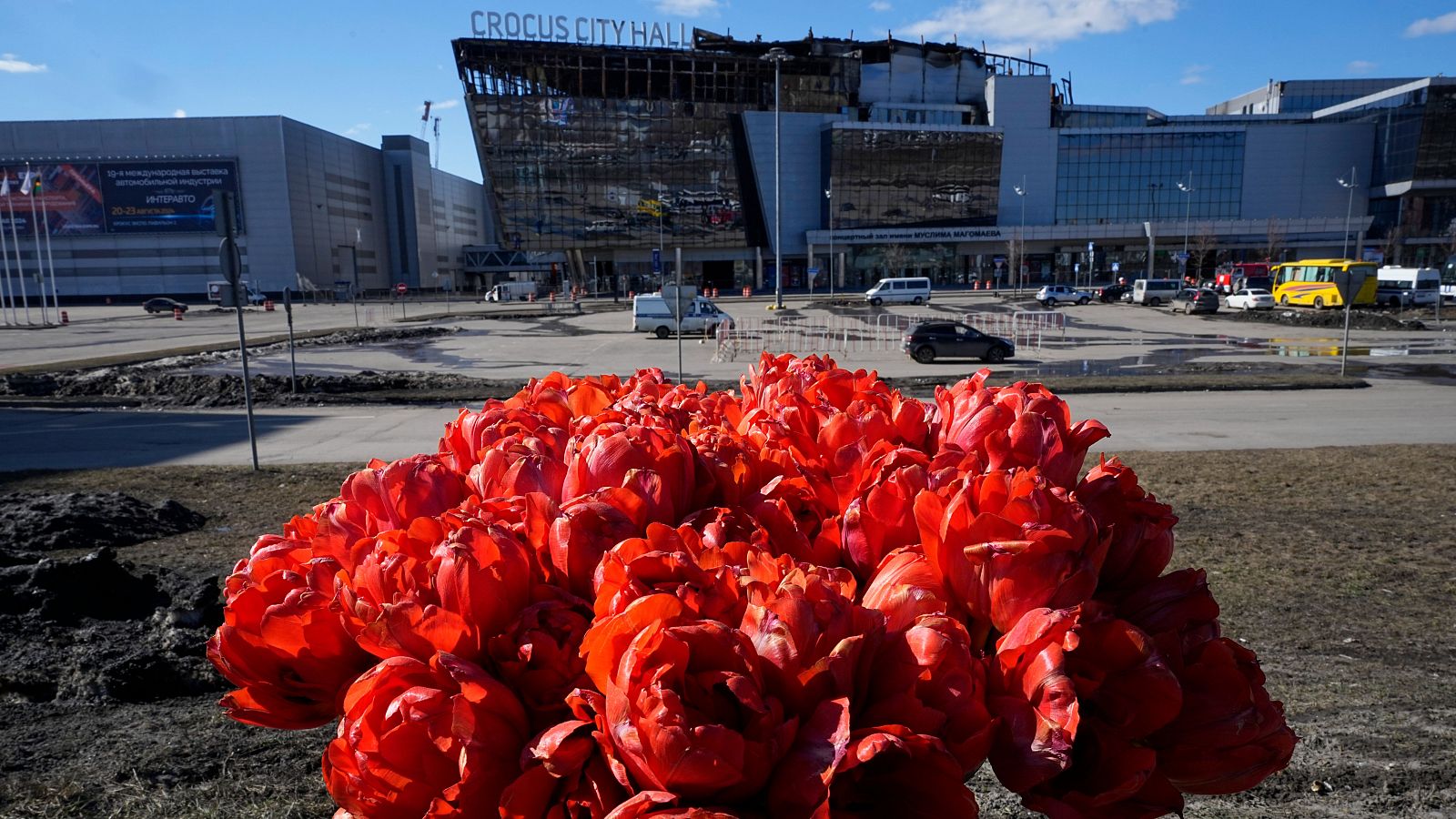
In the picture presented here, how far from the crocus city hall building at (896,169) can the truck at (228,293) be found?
903 inches

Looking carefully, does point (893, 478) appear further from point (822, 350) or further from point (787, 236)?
point (787, 236)

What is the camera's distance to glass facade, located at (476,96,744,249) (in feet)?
269

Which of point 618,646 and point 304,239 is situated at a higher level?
point 304,239

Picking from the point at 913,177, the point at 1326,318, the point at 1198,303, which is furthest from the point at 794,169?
the point at 1326,318

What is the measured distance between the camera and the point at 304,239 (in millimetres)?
91938

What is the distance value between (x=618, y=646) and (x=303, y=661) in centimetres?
63

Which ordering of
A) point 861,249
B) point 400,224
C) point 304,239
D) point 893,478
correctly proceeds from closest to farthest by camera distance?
1. point 893,478
2. point 861,249
3. point 304,239
4. point 400,224

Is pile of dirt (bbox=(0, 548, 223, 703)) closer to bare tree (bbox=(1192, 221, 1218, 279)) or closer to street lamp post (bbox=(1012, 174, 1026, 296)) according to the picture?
street lamp post (bbox=(1012, 174, 1026, 296))

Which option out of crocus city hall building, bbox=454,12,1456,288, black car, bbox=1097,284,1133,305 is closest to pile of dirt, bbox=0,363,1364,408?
black car, bbox=1097,284,1133,305

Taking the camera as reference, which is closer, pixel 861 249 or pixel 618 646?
pixel 618 646

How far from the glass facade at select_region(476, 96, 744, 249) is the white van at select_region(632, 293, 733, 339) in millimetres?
49005

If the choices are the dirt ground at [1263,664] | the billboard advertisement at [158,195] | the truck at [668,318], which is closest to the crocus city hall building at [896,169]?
the billboard advertisement at [158,195]

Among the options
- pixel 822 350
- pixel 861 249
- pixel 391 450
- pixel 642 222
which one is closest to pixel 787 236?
pixel 861 249

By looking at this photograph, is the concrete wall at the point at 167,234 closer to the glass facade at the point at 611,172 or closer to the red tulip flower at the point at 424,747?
the glass facade at the point at 611,172
